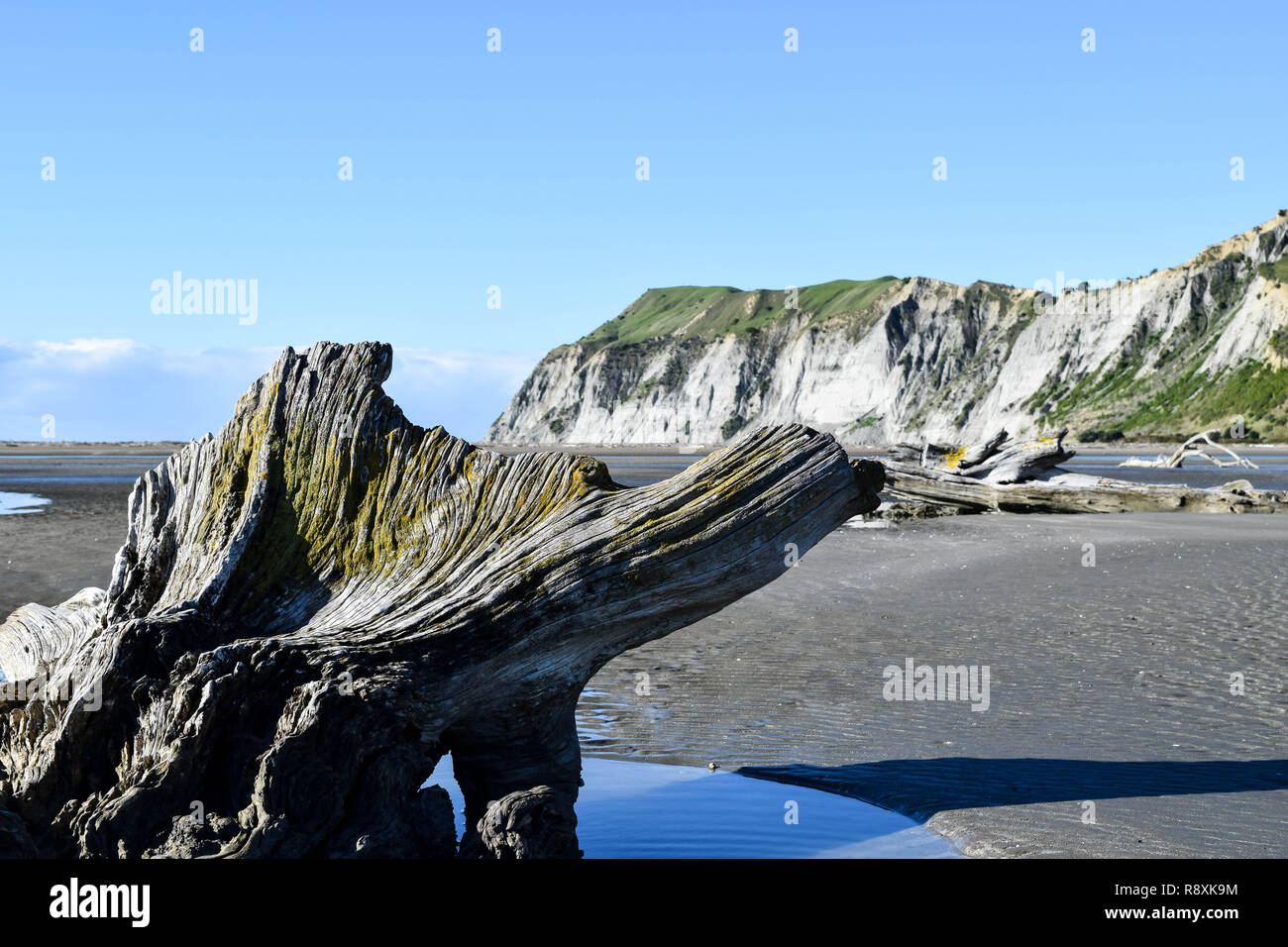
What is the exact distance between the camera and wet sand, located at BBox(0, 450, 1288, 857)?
258 inches

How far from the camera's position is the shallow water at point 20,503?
106 feet

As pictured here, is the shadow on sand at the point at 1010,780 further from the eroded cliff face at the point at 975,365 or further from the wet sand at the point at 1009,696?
the eroded cliff face at the point at 975,365

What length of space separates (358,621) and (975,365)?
142 m

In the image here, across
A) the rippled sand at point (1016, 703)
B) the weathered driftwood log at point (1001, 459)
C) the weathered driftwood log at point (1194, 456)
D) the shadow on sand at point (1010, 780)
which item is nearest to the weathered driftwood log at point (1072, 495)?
the weathered driftwood log at point (1001, 459)

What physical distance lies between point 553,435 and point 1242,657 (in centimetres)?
18252

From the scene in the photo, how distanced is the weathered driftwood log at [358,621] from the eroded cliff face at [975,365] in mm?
111701

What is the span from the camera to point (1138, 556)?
61.4ft

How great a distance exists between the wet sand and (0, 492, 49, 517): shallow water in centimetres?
1496

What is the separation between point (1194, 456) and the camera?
248 ft

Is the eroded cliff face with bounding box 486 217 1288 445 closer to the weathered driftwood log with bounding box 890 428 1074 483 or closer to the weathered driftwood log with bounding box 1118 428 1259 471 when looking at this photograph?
the weathered driftwood log with bounding box 1118 428 1259 471

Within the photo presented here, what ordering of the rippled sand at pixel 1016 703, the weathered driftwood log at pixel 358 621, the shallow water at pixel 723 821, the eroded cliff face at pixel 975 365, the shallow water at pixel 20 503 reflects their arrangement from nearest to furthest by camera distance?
the weathered driftwood log at pixel 358 621
the shallow water at pixel 723 821
the rippled sand at pixel 1016 703
the shallow water at pixel 20 503
the eroded cliff face at pixel 975 365

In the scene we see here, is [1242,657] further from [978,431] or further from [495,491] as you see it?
[978,431]
